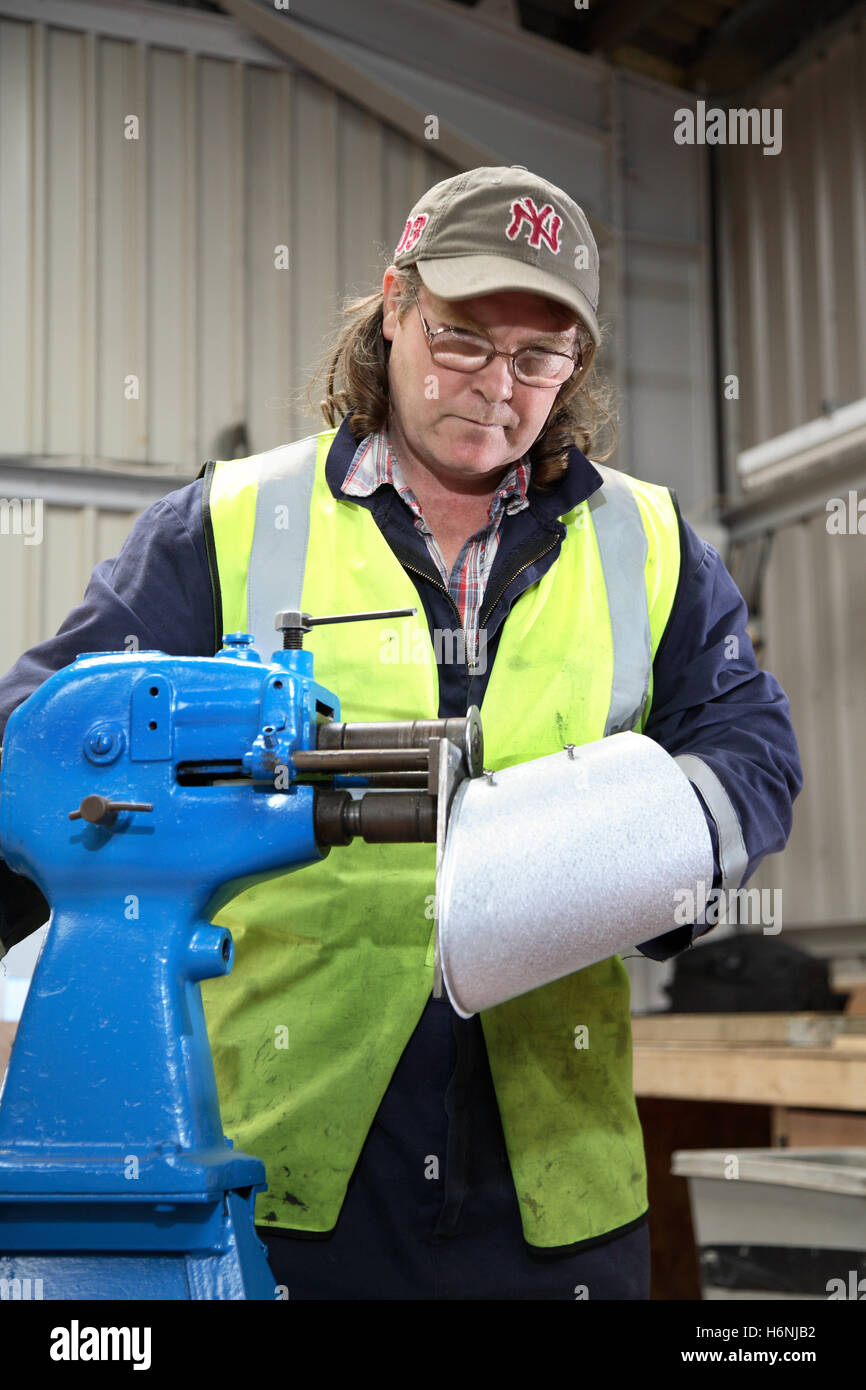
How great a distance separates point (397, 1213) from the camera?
1358mm

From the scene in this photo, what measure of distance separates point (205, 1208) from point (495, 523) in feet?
2.83

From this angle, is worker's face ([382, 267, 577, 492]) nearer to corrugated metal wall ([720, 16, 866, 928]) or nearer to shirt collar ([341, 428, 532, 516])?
shirt collar ([341, 428, 532, 516])

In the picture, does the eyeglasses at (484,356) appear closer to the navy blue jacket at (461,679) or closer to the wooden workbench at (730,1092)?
the navy blue jacket at (461,679)

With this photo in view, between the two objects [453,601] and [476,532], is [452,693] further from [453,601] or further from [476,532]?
[476,532]

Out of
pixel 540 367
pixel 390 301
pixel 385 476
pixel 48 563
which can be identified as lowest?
pixel 385 476

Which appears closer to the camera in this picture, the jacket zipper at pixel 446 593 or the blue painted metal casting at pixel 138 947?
the blue painted metal casting at pixel 138 947

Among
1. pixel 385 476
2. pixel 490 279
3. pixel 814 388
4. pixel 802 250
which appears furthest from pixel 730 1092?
pixel 802 250

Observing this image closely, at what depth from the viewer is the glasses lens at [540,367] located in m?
1.51

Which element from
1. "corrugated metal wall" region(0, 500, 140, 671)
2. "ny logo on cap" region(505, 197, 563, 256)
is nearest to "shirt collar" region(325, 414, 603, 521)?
"ny logo on cap" region(505, 197, 563, 256)

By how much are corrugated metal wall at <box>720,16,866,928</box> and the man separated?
4.24 m

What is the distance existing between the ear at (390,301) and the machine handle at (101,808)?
2.68 ft

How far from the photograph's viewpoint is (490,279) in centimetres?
142

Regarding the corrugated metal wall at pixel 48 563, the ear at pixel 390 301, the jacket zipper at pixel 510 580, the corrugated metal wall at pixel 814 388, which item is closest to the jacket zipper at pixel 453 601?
the jacket zipper at pixel 510 580

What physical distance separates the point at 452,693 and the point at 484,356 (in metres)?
0.37
